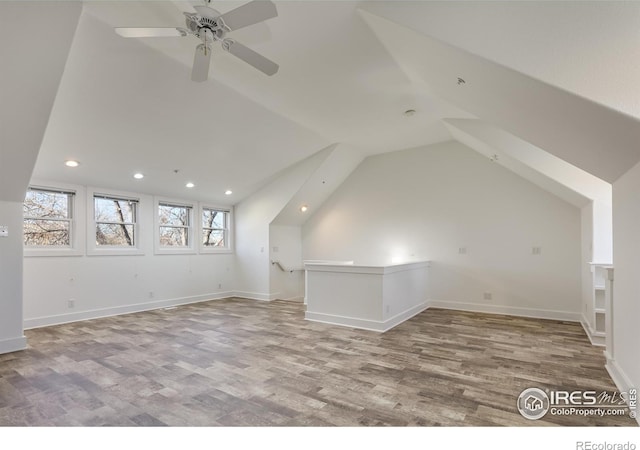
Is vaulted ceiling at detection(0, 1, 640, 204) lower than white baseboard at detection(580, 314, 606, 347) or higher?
higher

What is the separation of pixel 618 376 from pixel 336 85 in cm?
397

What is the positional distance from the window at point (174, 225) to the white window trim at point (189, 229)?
5 centimetres

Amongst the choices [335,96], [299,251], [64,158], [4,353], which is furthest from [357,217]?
[4,353]

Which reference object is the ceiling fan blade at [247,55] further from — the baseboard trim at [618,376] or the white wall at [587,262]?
the white wall at [587,262]

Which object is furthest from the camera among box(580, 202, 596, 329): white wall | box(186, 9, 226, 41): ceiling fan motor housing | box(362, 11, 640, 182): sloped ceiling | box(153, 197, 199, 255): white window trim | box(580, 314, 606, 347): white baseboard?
box(153, 197, 199, 255): white window trim

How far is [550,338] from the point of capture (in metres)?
4.31

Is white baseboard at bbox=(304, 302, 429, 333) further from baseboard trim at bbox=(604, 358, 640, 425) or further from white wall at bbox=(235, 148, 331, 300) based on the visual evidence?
baseboard trim at bbox=(604, 358, 640, 425)

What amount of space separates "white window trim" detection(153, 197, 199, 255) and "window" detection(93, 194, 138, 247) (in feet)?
1.16

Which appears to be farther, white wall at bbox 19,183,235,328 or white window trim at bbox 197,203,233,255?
white window trim at bbox 197,203,233,255

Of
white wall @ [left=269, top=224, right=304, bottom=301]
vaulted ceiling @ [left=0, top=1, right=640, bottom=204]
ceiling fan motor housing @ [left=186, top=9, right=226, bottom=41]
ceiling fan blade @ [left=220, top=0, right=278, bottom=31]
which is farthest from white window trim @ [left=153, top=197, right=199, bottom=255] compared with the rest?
ceiling fan blade @ [left=220, top=0, right=278, bottom=31]

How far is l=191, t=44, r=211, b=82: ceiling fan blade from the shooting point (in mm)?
2451

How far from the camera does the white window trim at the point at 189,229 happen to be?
6.56 meters

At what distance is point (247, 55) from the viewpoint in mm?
2584

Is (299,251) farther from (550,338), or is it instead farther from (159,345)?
(550,338)
